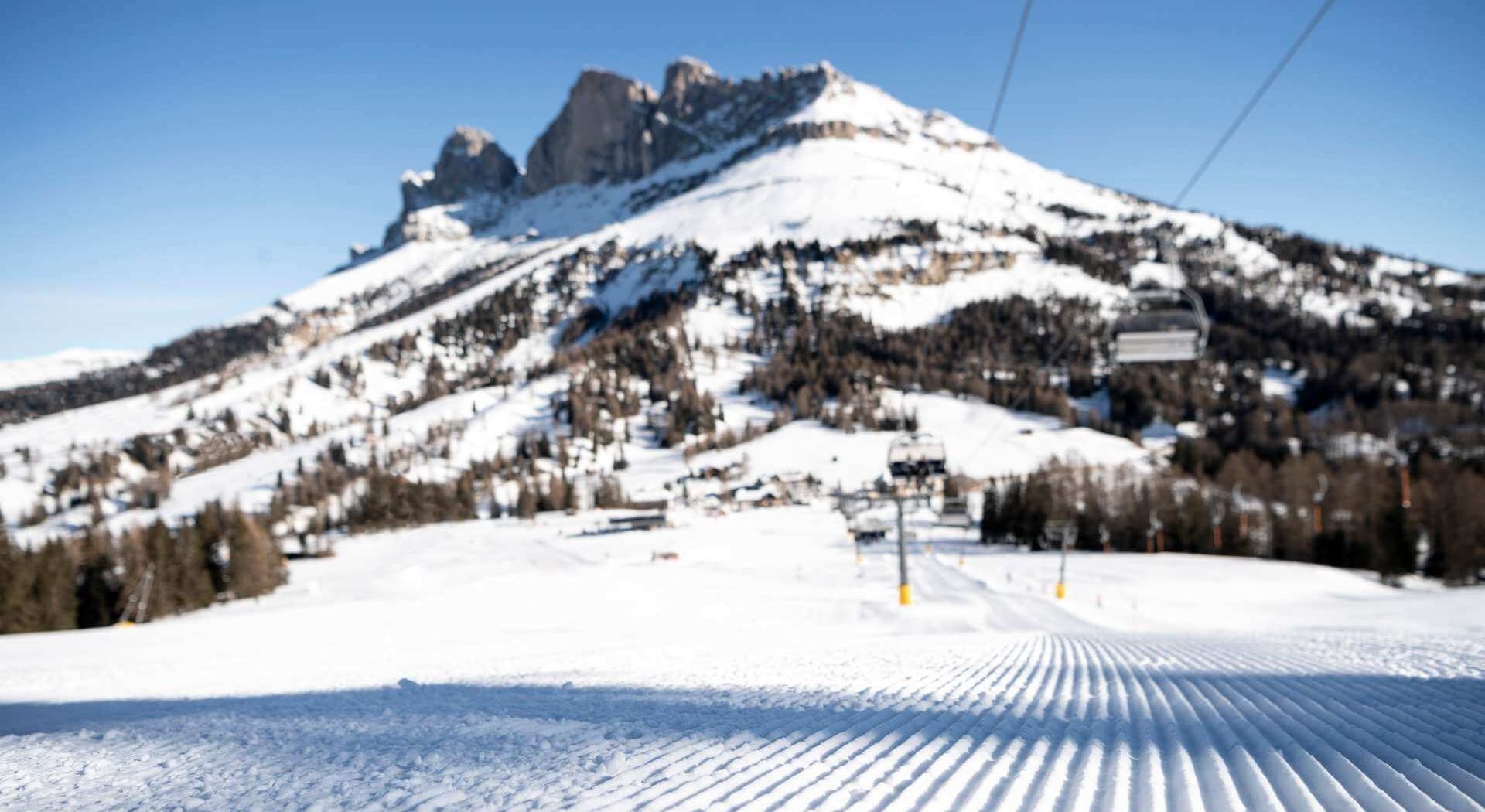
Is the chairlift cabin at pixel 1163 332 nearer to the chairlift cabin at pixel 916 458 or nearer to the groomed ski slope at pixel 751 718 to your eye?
the groomed ski slope at pixel 751 718

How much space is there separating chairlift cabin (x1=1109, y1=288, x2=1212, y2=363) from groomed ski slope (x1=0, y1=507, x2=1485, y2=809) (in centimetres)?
525

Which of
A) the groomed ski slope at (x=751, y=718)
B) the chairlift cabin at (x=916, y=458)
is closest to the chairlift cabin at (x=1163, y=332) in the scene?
the groomed ski slope at (x=751, y=718)

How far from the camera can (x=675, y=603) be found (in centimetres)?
3522

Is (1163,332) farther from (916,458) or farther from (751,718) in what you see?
(916,458)

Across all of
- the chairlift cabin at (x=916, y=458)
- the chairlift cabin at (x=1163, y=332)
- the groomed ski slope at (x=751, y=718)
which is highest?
the chairlift cabin at (x=1163, y=332)

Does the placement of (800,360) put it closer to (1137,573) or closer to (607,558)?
(607,558)

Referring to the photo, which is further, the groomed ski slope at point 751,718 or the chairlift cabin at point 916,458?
the chairlift cabin at point 916,458

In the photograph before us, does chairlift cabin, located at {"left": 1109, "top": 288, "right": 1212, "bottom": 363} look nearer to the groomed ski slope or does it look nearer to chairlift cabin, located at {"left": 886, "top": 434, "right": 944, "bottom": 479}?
the groomed ski slope

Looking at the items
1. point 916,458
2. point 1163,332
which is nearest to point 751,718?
point 1163,332

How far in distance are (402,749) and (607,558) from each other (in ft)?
200

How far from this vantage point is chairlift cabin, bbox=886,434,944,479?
98.2 feet

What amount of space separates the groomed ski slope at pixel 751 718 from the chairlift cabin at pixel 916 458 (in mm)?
6240

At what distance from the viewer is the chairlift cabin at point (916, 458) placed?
98.2 ft

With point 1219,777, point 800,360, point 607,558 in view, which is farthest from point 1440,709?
point 800,360
